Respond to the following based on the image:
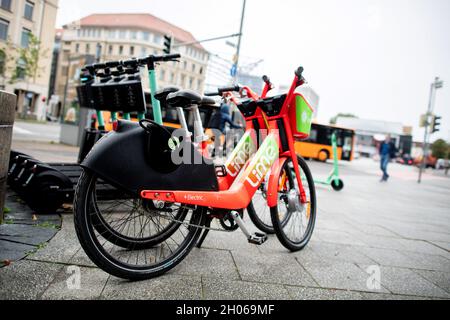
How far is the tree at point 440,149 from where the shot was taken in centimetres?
4900

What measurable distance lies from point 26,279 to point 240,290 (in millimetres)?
1285

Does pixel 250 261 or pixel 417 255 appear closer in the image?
pixel 250 261

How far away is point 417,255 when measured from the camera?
346cm

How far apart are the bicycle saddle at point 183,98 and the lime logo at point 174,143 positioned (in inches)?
9.6

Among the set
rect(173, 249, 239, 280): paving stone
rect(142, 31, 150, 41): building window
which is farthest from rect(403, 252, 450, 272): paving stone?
rect(142, 31, 150, 41): building window

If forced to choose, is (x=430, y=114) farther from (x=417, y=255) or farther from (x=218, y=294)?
(x=218, y=294)

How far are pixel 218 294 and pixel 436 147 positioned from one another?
2292 inches

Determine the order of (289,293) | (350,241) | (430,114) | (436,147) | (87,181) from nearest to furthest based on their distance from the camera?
(87,181)
(289,293)
(350,241)
(430,114)
(436,147)

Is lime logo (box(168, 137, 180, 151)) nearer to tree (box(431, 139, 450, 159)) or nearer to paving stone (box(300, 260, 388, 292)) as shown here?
paving stone (box(300, 260, 388, 292))

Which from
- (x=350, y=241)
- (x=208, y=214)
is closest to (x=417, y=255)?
(x=350, y=241)

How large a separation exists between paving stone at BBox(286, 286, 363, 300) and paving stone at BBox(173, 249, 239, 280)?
16.7 inches

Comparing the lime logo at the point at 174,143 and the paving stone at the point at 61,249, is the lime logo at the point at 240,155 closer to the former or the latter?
the lime logo at the point at 174,143

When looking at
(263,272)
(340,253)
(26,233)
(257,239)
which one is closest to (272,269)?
(263,272)

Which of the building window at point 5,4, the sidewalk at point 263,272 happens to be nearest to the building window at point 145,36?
the building window at point 5,4
